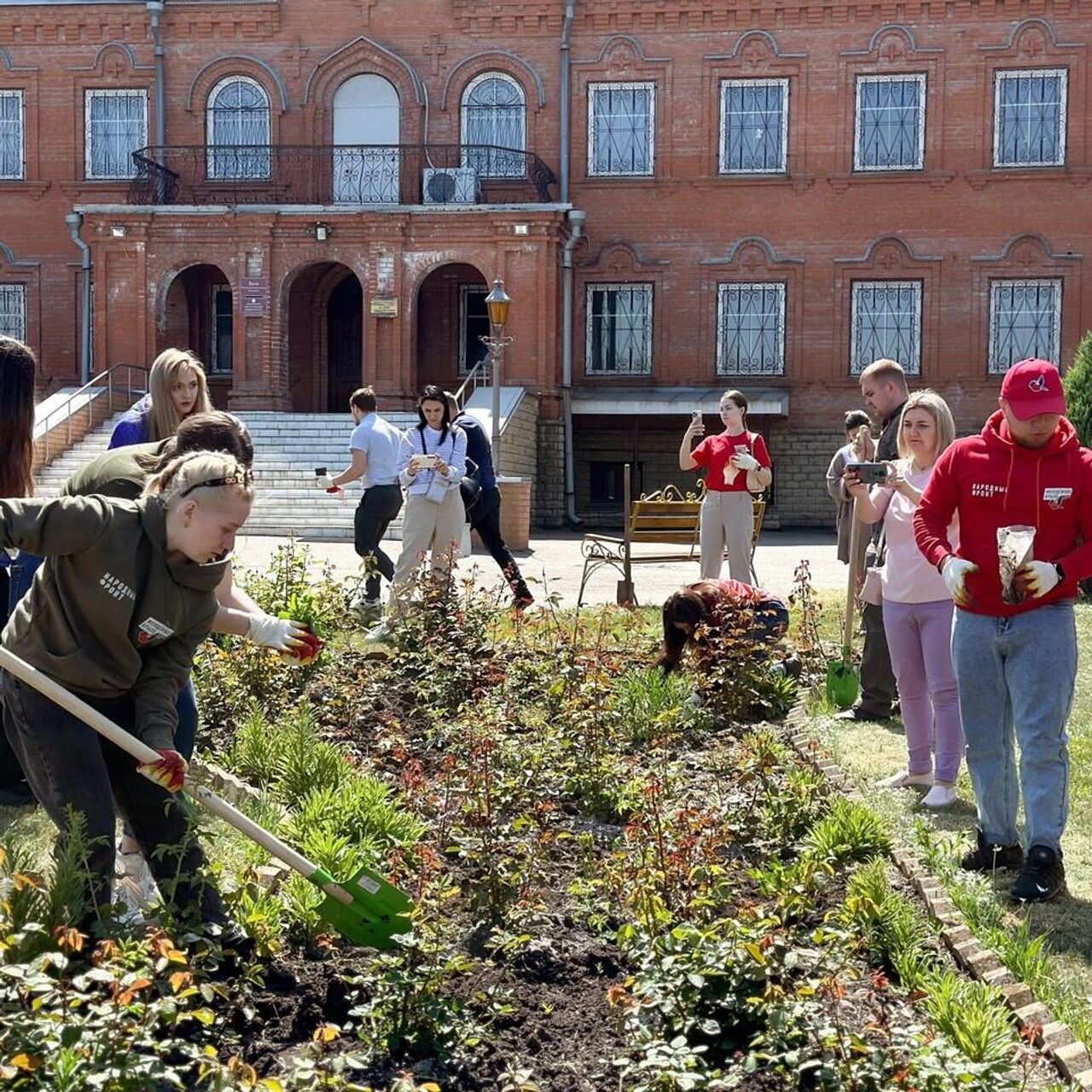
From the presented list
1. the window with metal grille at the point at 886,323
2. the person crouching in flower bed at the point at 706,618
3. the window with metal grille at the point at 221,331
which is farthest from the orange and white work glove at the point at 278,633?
the window with metal grille at the point at 221,331

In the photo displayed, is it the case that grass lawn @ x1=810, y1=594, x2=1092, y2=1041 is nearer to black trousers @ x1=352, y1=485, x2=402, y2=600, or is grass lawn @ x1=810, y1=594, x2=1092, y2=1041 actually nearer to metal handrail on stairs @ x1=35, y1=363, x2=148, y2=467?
black trousers @ x1=352, y1=485, x2=402, y2=600

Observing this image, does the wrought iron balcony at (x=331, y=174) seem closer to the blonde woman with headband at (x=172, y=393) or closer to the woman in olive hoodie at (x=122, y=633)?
the blonde woman with headband at (x=172, y=393)

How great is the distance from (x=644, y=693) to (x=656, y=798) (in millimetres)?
2077

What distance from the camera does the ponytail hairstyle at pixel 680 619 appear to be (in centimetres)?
733

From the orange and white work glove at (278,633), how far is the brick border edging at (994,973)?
2060 millimetres

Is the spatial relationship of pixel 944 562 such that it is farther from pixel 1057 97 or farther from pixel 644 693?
pixel 1057 97

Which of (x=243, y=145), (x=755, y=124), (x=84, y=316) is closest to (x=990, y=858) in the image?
A: (x=755, y=124)

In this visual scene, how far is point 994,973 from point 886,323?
75.5 ft

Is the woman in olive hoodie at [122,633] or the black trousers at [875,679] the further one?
the black trousers at [875,679]

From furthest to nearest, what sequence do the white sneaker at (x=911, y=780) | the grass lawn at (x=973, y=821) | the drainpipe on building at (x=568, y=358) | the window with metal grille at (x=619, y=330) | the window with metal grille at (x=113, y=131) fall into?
the window with metal grille at (x=113, y=131), the window with metal grille at (x=619, y=330), the drainpipe on building at (x=568, y=358), the white sneaker at (x=911, y=780), the grass lawn at (x=973, y=821)

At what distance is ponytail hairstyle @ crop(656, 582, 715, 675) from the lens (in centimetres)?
733

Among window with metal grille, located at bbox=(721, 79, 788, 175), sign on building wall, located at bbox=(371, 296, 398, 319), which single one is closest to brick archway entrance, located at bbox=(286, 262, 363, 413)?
sign on building wall, located at bbox=(371, 296, 398, 319)

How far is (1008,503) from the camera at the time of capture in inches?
198

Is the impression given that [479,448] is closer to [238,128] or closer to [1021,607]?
[1021,607]
